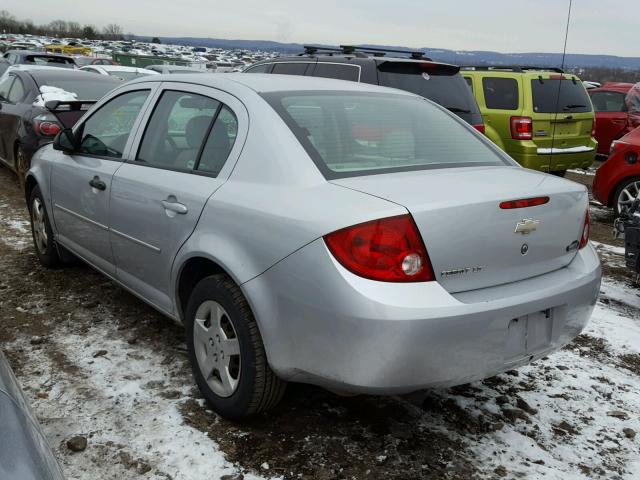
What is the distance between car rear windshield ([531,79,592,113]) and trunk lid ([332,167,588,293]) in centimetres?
694

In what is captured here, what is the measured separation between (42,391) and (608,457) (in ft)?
9.28

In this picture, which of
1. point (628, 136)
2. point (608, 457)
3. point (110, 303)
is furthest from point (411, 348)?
point (628, 136)

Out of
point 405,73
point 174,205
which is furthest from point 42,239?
point 405,73

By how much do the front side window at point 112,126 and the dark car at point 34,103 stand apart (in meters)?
2.62

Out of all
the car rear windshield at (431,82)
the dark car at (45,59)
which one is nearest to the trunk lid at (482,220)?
the car rear windshield at (431,82)

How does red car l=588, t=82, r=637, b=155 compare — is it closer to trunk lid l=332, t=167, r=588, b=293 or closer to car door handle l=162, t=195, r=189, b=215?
trunk lid l=332, t=167, r=588, b=293

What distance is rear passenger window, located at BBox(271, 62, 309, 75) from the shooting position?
7.75 meters

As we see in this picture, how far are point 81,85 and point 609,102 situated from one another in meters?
10.3

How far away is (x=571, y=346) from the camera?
404cm

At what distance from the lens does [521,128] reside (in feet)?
29.8

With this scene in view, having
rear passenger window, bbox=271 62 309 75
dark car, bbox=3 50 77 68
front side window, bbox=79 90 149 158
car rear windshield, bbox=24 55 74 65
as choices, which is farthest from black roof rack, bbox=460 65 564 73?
car rear windshield, bbox=24 55 74 65

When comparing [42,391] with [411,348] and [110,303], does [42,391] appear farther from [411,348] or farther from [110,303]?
[411,348]

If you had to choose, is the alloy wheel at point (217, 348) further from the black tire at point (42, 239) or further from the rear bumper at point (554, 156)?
the rear bumper at point (554, 156)

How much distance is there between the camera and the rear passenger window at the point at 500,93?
30.9 ft
